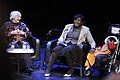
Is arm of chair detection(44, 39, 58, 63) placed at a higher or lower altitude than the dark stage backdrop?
lower

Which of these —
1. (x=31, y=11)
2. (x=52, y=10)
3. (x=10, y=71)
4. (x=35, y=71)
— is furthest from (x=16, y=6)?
(x=10, y=71)

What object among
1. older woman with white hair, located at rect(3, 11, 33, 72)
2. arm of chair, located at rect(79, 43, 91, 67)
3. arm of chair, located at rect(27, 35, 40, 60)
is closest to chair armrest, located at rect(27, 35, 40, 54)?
arm of chair, located at rect(27, 35, 40, 60)

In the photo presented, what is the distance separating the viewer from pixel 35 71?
17.5 feet

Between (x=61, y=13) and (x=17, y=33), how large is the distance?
122 inches

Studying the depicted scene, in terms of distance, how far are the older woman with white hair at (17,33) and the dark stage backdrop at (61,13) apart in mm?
2019

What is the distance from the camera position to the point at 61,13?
7.84 metres

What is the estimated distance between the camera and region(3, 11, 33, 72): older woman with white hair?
4922 millimetres

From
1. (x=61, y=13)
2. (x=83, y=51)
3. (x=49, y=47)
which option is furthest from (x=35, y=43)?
(x=61, y=13)

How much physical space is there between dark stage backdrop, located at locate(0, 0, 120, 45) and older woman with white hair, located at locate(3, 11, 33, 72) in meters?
2.02

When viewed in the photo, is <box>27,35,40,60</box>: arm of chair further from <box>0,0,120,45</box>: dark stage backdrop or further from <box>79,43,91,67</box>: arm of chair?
<box>0,0,120,45</box>: dark stage backdrop

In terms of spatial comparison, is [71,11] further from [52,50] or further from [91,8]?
[52,50]

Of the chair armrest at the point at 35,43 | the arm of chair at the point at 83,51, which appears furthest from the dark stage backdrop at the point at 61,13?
the arm of chair at the point at 83,51

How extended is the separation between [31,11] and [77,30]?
10.5 ft

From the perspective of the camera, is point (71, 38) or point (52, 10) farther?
point (52, 10)
